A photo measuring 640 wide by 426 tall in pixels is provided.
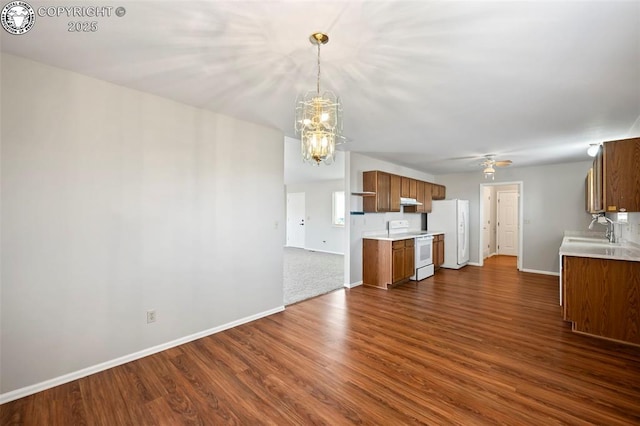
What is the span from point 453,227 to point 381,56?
Result: 563 centimetres

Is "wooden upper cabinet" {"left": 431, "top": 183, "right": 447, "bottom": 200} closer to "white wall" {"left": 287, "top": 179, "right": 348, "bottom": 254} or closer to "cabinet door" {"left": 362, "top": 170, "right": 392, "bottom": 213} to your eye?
"cabinet door" {"left": 362, "top": 170, "right": 392, "bottom": 213}

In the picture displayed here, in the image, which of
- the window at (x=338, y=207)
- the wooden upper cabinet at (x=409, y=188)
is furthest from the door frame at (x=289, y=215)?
the wooden upper cabinet at (x=409, y=188)

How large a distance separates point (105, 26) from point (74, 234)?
1.58 m

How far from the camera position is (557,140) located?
→ 4.07 metres

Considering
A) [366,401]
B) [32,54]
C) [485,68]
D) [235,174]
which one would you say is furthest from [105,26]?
[366,401]

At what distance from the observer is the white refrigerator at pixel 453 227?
6.59 metres

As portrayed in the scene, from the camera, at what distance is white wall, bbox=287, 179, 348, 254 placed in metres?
8.84

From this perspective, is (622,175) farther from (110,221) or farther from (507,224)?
(507,224)

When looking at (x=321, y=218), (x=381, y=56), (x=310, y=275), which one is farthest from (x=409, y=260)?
(x=321, y=218)

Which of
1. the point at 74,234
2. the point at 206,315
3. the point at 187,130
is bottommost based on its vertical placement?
the point at 206,315

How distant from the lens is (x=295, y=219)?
403 inches

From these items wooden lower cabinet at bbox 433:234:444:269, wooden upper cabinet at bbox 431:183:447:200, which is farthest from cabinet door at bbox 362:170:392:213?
wooden upper cabinet at bbox 431:183:447:200

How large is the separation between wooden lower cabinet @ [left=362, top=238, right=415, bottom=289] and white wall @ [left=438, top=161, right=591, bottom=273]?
321 cm

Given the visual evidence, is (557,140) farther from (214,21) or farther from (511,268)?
(214,21)
